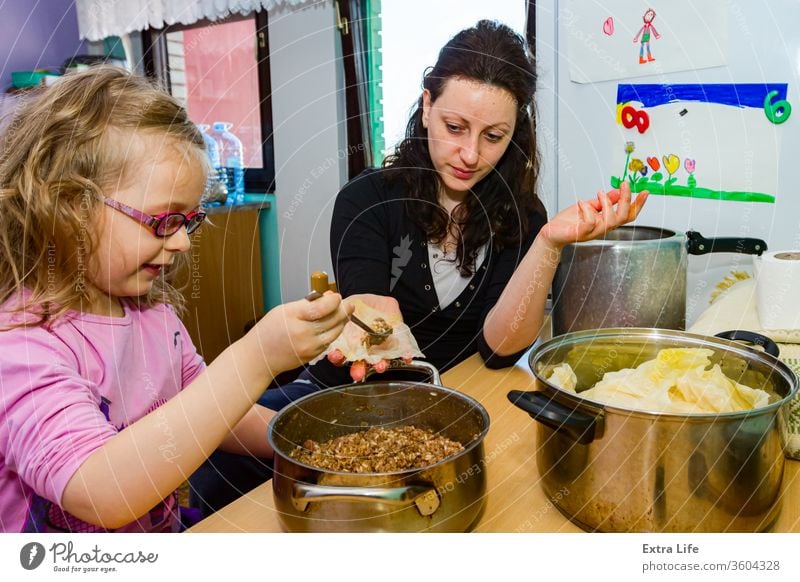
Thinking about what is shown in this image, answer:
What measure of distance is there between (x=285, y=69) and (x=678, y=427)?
1.39 metres

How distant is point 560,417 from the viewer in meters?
0.36

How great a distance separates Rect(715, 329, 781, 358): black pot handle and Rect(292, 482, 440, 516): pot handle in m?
0.31

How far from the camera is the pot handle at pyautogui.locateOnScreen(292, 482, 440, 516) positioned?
33cm

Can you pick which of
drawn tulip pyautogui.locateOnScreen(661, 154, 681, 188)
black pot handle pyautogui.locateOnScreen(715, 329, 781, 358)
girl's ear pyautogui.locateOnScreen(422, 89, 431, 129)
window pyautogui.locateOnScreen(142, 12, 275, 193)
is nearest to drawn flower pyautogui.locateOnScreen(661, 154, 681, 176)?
drawn tulip pyautogui.locateOnScreen(661, 154, 681, 188)

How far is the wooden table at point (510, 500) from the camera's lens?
42 centimetres

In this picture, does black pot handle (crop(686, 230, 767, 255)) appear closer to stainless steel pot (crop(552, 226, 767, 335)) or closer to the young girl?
stainless steel pot (crop(552, 226, 767, 335))

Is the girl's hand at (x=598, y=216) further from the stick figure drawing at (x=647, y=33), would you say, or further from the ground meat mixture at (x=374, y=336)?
the stick figure drawing at (x=647, y=33)

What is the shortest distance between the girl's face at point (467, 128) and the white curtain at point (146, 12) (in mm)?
984

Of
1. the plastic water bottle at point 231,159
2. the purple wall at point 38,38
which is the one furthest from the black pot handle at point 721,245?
the purple wall at point 38,38


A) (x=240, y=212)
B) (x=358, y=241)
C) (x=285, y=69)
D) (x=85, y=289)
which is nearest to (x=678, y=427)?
(x=85, y=289)

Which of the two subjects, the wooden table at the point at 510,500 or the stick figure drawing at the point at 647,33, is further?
the stick figure drawing at the point at 647,33

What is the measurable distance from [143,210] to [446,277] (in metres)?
0.54

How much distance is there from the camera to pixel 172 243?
1.61ft
